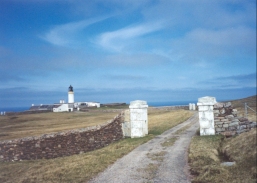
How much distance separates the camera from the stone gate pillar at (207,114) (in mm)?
12281

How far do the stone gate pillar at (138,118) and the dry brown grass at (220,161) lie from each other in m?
4.09

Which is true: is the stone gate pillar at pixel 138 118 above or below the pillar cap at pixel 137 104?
below

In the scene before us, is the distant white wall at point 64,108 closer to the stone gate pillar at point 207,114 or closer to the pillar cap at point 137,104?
the pillar cap at point 137,104

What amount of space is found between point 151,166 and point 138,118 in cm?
602

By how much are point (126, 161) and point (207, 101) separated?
572 cm

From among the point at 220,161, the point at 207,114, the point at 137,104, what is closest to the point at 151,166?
the point at 220,161

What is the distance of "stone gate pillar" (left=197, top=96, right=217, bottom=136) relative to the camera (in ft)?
40.3

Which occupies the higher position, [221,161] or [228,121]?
[228,121]

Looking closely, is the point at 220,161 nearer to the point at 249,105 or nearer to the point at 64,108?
the point at 249,105

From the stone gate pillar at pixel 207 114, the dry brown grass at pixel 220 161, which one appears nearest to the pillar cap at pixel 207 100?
the stone gate pillar at pixel 207 114

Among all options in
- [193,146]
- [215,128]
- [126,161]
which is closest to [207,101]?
[215,128]

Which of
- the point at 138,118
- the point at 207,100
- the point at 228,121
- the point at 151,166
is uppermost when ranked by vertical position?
the point at 207,100

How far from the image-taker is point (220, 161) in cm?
775

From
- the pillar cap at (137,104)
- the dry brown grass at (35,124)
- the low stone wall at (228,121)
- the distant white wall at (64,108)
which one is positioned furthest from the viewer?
the distant white wall at (64,108)
